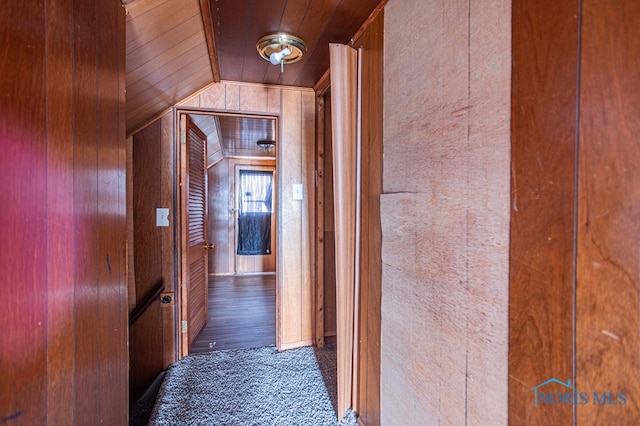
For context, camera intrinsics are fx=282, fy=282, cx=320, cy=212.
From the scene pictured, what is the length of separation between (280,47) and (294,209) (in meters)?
1.15

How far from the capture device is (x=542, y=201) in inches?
22.4

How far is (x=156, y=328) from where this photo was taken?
6.89 feet

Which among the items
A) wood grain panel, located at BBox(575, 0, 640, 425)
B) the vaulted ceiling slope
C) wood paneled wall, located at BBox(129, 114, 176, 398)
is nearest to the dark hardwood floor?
wood paneled wall, located at BBox(129, 114, 176, 398)

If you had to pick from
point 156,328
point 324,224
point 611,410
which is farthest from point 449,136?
point 156,328

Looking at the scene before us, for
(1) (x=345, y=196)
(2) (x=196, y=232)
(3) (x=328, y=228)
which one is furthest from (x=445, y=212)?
(2) (x=196, y=232)

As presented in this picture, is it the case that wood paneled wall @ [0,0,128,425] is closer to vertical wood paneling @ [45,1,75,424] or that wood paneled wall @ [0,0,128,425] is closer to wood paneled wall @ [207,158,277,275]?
vertical wood paneling @ [45,1,75,424]

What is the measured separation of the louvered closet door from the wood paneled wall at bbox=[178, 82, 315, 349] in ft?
2.28

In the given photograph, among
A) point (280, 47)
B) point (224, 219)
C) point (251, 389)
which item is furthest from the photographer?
point (224, 219)

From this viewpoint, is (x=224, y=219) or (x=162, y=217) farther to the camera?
(x=224, y=219)

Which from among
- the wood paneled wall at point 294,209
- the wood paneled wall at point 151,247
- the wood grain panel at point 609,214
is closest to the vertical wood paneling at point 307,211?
the wood paneled wall at point 294,209

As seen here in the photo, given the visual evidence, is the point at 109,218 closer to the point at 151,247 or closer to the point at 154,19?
the point at 154,19

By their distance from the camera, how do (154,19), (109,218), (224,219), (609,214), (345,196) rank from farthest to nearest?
(224,219) < (345,196) < (154,19) < (109,218) < (609,214)

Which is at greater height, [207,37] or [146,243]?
[207,37]

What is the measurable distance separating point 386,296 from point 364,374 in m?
0.53
